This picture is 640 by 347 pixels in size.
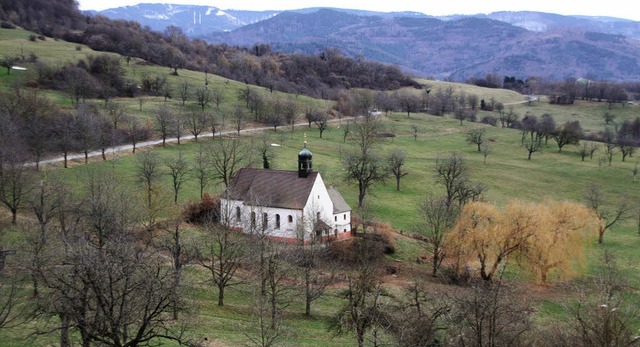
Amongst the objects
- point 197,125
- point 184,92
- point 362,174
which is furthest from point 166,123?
point 362,174

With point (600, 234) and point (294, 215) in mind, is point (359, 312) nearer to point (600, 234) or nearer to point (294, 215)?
point (294, 215)

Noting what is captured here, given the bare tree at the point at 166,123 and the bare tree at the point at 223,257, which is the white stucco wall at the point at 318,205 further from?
the bare tree at the point at 166,123

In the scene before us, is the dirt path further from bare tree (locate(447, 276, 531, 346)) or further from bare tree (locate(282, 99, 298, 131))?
bare tree (locate(447, 276, 531, 346))

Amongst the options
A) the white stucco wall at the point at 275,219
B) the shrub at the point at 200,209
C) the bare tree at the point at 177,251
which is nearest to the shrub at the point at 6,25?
the shrub at the point at 200,209

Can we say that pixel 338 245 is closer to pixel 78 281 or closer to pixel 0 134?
pixel 78 281

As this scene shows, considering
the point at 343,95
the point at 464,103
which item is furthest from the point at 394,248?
the point at 464,103
